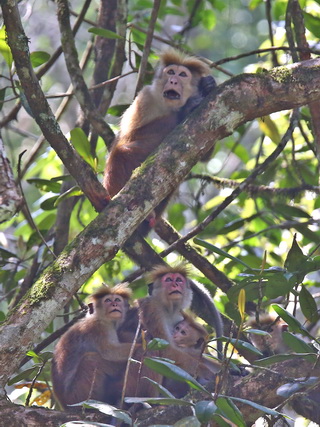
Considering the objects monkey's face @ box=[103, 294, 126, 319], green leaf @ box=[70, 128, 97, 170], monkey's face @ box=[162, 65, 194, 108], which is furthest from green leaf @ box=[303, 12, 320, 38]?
monkey's face @ box=[103, 294, 126, 319]

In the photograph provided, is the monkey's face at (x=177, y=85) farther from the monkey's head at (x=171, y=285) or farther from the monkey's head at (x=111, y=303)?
the monkey's head at (x=111, y=303)

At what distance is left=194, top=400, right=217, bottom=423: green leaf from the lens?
257 cm

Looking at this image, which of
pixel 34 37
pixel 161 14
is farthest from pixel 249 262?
pixel 34 37

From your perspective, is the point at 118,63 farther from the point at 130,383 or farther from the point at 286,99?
the point at 130,383

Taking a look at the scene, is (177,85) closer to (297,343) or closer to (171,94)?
(171,94)

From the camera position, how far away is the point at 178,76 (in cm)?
566

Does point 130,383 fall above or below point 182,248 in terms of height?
below

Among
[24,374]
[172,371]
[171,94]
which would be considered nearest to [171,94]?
[171,94]

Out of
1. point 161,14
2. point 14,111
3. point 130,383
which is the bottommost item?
point 130,383

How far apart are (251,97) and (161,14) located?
3421 mm

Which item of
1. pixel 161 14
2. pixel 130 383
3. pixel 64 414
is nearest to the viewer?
pixel 64 414

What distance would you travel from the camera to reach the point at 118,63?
589 cm

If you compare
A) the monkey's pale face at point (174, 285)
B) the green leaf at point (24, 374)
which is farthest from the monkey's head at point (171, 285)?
the green leaf at point (24, 374)

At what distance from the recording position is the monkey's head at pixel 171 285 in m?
5.20
